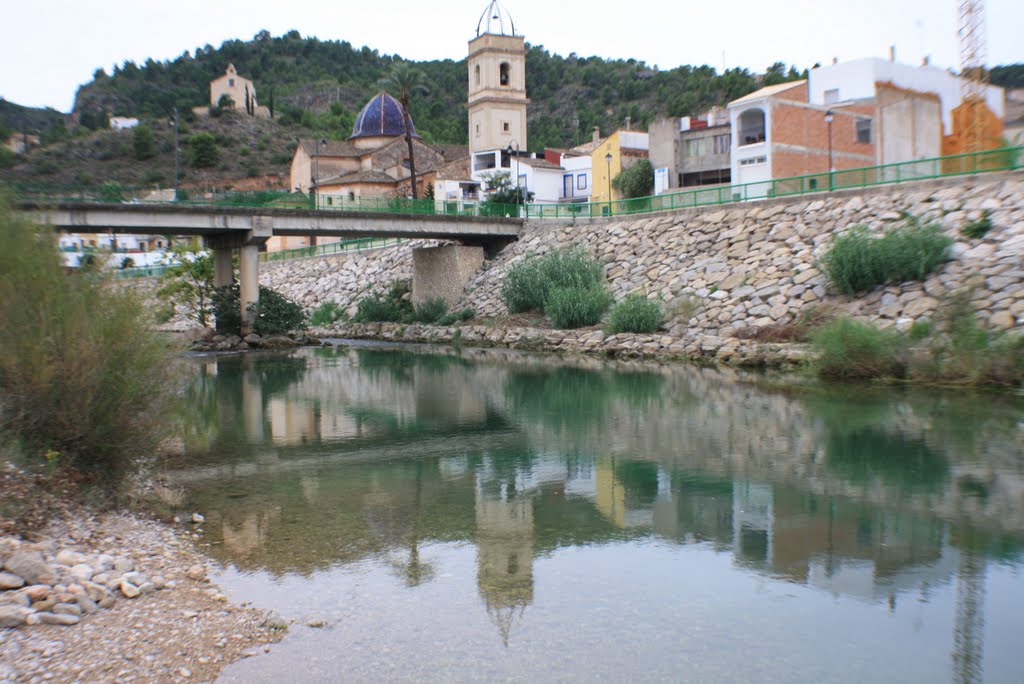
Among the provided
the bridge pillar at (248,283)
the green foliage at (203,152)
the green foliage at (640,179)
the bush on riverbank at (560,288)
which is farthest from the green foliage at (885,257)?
the green foliage at (203,152)

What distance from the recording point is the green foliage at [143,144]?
4284 inches

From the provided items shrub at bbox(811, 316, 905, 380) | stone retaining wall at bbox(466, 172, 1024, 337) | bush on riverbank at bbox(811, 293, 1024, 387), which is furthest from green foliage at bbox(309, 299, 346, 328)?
shrub at bbox(811, 316, 905, 380)

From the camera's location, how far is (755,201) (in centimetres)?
3772

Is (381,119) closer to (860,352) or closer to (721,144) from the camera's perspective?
(721,144)

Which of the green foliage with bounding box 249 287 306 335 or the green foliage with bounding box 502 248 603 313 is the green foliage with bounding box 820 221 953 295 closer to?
the green foliage with bounding box 502 248 603 313

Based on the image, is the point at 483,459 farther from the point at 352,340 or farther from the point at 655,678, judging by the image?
the point at 352,340

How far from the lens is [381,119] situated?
86875 mm

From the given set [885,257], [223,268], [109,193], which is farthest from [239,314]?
[885,257]

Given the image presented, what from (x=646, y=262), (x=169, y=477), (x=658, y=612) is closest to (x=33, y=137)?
(x=646, y=262)

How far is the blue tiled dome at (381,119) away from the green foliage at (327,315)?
33955mm

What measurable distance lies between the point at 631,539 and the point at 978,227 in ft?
71.3

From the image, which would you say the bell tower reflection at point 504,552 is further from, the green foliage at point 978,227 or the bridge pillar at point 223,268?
the bridge pillar at point 223,268

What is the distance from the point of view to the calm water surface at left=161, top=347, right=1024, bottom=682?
24.0 feet

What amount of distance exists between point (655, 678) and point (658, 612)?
1370mm
